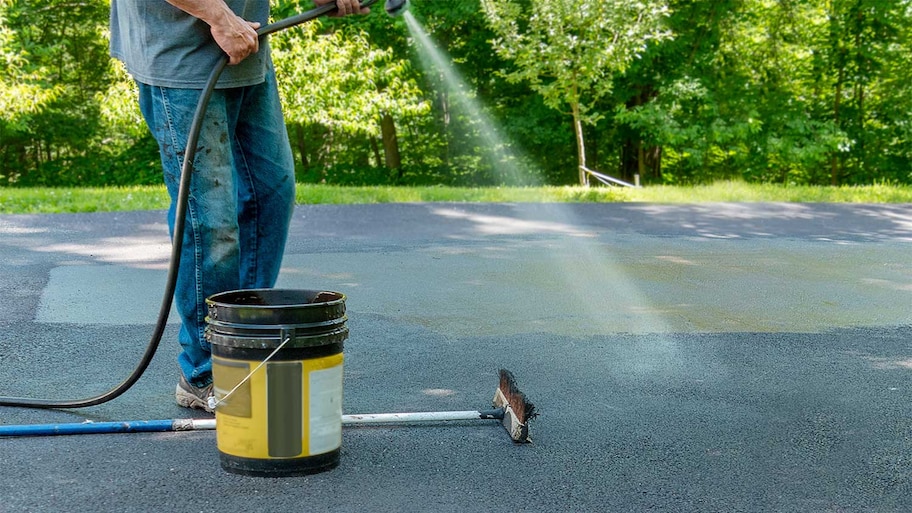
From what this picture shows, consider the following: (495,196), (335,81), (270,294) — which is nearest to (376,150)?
(335,81)

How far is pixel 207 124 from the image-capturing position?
3154mm

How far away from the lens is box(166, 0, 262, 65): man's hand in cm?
304

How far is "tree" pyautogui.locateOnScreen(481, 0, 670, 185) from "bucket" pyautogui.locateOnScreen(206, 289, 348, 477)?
45.0 feet

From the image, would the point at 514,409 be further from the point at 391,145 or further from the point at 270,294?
the point at 391,145

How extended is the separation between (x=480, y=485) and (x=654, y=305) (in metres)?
3.45

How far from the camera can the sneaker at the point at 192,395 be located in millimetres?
3287

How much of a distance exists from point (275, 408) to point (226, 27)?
123cm

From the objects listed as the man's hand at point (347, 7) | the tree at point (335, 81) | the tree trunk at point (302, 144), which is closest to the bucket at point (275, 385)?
the man's hand at point (347, 7)

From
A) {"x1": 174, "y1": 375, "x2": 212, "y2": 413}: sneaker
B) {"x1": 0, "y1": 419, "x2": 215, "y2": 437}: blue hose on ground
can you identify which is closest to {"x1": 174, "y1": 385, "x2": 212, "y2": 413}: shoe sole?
{"x1": 174, "y1": 375, "x2": 212, "y2": 413}: sneaker

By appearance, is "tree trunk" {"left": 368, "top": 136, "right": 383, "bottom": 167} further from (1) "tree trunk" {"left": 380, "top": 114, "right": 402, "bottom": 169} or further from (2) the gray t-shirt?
(2) the gray t-shirt

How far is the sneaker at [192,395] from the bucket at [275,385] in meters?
0.64

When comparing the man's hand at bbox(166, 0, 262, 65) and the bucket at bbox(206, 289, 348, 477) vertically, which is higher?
the man's hand at bbox(166, 0, 262, 65)

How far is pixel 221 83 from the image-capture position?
10.5 feet

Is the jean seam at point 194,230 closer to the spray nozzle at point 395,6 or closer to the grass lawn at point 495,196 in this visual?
the spray nozzle at point 395,6
